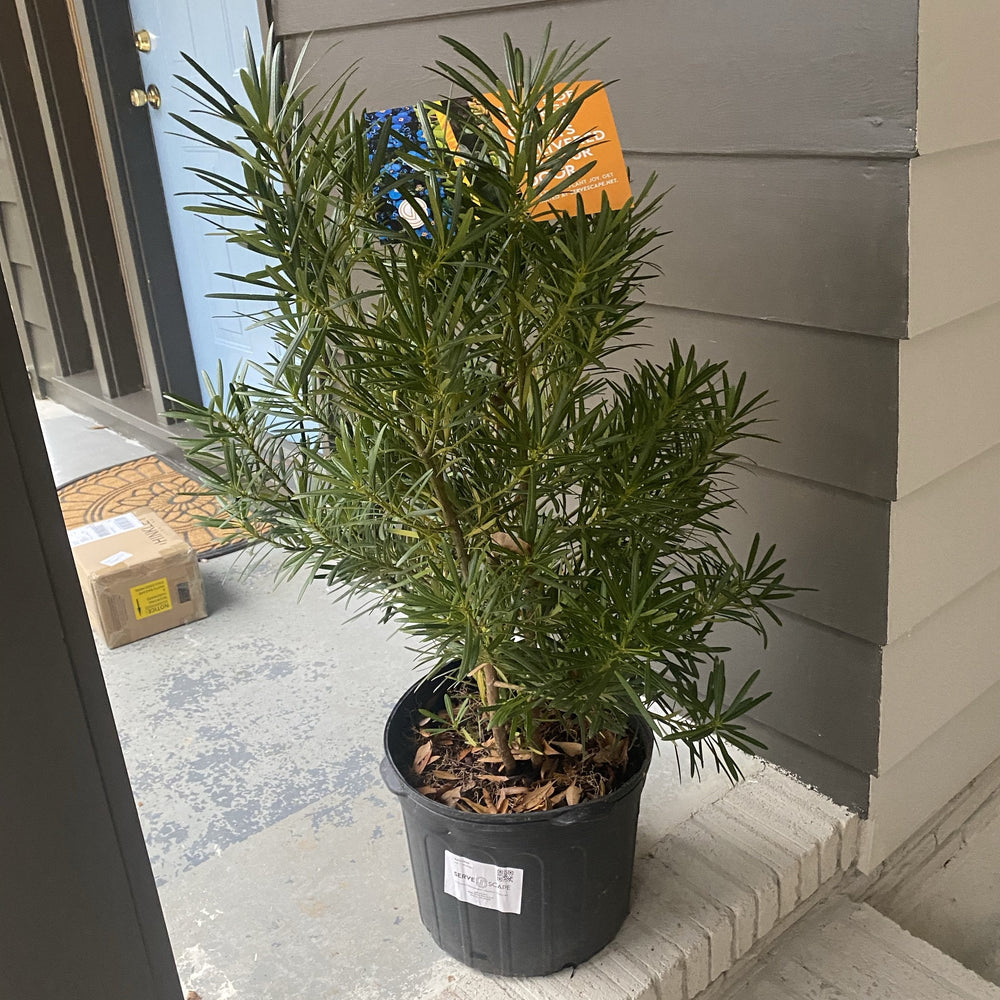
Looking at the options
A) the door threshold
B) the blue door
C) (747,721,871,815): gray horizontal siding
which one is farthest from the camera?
the door threshold

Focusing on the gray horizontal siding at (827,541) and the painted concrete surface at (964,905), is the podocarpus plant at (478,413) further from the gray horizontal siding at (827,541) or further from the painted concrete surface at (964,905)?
the painted concrete surface at (964,905)

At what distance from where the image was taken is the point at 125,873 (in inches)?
34.0

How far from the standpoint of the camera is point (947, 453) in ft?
4.41

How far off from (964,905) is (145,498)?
239cm

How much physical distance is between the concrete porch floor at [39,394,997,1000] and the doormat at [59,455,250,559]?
2.26 ft

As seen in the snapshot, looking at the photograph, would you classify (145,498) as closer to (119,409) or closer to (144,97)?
(119,409)

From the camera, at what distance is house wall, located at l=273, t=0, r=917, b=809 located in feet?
3.77

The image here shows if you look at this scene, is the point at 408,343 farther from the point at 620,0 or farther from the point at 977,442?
the point at 977,442

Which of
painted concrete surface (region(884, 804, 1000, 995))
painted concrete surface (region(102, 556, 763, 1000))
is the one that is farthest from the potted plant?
painted concrete surface (region(884, 804, 1000, 995))

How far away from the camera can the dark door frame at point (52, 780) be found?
0.73 metres

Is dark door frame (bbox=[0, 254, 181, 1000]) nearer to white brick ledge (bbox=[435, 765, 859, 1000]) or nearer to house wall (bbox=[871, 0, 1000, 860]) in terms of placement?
white brick ledge (bbox=[435, 765, 859, 1000])

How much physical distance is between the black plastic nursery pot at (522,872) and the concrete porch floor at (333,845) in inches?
1.7

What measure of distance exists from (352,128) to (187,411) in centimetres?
38

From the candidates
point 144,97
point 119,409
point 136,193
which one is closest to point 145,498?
point 119,409
